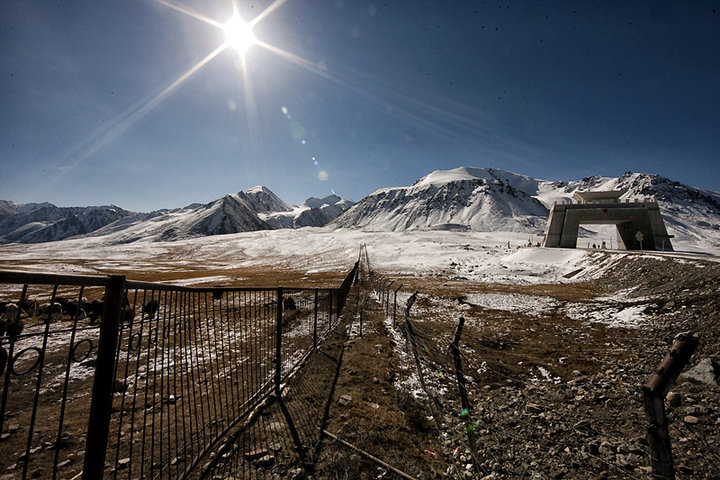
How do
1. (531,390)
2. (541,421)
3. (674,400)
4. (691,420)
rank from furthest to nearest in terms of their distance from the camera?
(531,390), (674,400), (541,421), (691,420)

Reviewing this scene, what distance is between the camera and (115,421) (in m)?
5.74

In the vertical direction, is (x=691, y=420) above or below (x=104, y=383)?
below

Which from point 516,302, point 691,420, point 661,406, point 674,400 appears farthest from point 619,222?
point 661,406

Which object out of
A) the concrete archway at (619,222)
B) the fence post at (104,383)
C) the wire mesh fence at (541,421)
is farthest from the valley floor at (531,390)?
the concrete archway at (619,222)

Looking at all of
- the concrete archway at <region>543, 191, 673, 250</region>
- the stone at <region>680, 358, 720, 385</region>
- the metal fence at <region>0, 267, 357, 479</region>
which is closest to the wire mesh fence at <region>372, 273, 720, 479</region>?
the stone at <region>680, 358, 720, 385</region>

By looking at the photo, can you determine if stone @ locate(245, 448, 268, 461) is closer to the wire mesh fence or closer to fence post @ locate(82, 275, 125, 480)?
fence post @ locate(82, 275, 125, 480)

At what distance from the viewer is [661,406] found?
3.22 meters

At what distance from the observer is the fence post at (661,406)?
3225 millimetres

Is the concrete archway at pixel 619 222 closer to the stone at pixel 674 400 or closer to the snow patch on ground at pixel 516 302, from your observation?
the snow patch on ground at pixel 516 302

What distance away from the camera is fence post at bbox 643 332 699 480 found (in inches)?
127

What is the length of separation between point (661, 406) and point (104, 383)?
5.97m

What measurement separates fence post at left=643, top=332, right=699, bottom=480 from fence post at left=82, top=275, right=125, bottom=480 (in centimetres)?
573

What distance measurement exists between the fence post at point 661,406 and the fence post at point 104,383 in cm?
573

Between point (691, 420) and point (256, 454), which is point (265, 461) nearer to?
point (256, 454)
